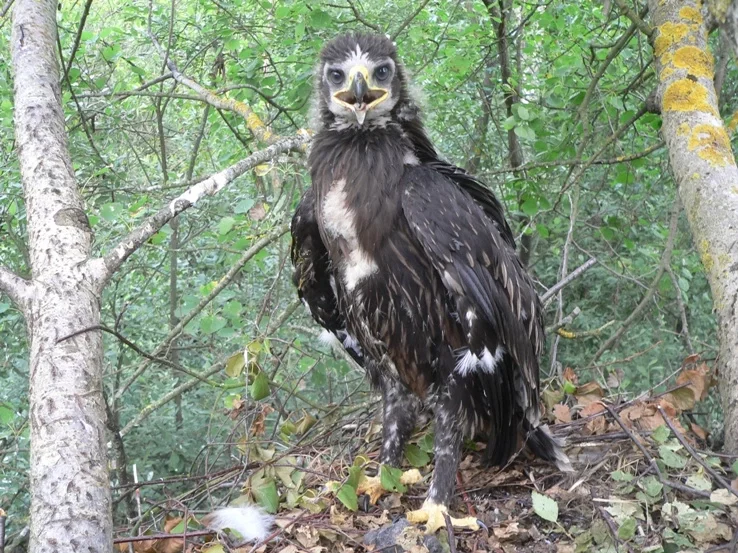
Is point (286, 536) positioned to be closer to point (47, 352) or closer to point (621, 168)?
point (47, 352)

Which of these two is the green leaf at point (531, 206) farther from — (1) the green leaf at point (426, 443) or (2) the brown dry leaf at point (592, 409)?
(1) the green leaf at point (426, 443)

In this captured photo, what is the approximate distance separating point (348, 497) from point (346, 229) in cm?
102

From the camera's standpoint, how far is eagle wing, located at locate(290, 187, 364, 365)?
293 cm

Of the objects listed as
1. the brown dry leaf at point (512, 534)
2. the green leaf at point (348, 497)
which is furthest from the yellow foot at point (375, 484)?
the brown dry leaf at point (512, 534)

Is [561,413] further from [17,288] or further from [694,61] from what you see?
[17,288]

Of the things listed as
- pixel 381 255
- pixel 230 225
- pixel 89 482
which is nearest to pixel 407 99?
pixel 381 255

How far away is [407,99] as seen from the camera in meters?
2.88

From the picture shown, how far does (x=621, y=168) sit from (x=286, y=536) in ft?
9.30

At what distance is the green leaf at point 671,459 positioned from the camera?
2.55 metres

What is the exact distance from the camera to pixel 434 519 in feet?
8.39

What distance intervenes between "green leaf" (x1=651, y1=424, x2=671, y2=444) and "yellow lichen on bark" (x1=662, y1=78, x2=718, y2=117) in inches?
47.5

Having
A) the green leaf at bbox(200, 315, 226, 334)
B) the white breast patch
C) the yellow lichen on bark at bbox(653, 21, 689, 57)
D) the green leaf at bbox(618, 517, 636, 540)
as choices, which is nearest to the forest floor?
the green leaf at bbox(618, 517, 636, 540)

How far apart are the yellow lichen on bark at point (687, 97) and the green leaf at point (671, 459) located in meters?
A: 1.26

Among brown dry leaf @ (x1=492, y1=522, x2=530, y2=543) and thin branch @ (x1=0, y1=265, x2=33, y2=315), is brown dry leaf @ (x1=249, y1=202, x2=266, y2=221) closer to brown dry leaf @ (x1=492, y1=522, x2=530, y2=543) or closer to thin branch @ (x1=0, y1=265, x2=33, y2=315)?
thin branch @ (x1=0, y1=265, x2=33, y2=315)
